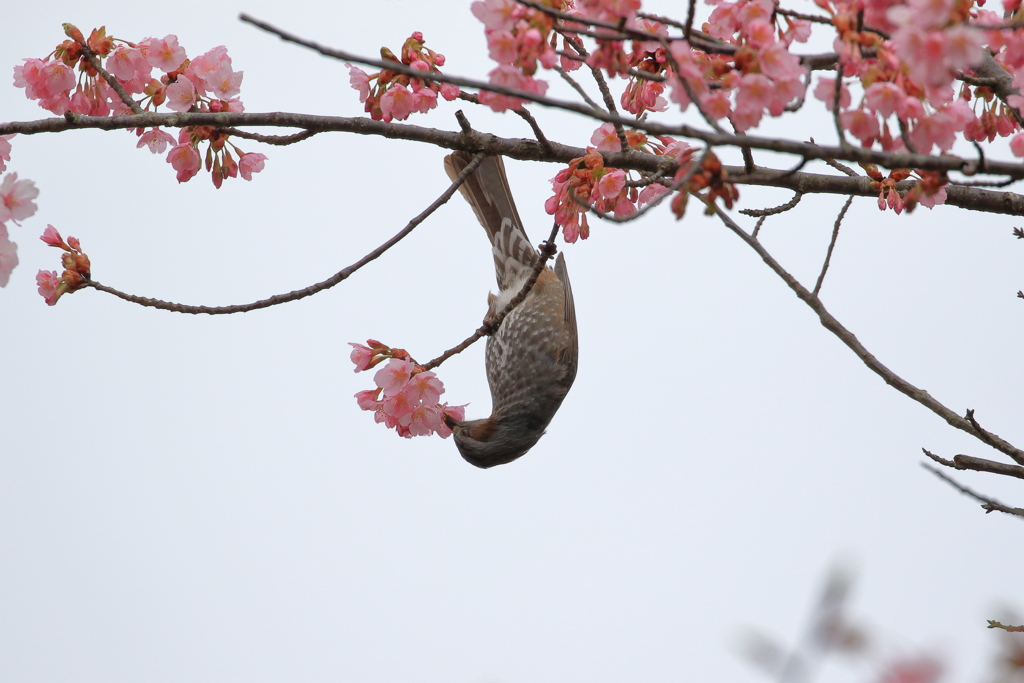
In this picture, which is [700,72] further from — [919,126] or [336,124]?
[336,124]

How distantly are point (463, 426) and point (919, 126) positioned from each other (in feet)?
10.1

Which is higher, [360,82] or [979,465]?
[360,82]

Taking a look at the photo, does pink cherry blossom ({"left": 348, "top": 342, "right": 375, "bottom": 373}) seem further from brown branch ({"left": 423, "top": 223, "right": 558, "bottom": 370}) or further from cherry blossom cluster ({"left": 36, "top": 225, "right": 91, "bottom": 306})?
cherry blossom cluster ({"left": 36, "top": 225, "right": 91, "bottom": 306})

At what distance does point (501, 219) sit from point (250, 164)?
2.19m

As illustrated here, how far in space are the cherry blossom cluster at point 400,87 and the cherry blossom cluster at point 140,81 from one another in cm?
42

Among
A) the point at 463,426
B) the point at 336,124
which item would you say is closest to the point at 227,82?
the point at 336,124

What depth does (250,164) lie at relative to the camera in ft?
9.39

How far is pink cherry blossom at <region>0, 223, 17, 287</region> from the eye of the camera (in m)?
1.98

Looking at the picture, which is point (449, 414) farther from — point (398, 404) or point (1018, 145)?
point (1018, 145)

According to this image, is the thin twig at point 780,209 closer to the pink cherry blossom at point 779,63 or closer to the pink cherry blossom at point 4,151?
the pink cherry blossom at point 779,63

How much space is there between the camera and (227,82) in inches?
106

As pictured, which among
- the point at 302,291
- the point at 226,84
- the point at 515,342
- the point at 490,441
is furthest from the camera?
the point at 515,342

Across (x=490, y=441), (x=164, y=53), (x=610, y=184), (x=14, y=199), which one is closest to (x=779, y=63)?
(x=610, y=184)

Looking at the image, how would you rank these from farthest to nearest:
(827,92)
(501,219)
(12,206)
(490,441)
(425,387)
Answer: (501,219)
(490,441)
(425,387)
(12,206)
(827,92)
